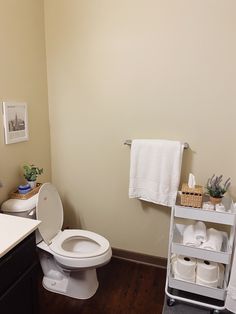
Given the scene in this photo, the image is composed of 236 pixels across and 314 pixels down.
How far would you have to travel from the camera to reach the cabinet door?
3.62 feet

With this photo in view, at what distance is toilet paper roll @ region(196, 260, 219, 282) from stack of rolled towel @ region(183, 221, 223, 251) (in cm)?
15

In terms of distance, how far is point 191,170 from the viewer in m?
1.88

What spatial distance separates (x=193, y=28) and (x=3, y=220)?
1.72m

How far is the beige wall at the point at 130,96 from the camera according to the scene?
1692 millimetres

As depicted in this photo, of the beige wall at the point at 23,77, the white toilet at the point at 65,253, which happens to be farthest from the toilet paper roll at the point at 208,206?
the beige wall at the point at 23,77

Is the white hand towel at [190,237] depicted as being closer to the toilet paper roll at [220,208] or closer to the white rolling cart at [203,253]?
the white rolling cart at [203,253]

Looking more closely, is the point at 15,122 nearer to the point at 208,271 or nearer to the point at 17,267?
the point at 17,267

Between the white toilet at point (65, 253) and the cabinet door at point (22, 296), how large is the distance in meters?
0.35

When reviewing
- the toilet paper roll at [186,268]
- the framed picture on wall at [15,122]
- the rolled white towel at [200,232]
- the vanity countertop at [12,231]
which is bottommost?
the toilet paper roll at [186,268]

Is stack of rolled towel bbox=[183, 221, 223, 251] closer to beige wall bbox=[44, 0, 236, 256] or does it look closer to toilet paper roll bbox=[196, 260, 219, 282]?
toilet paper roll bbox=[196, 260, 219, 282]

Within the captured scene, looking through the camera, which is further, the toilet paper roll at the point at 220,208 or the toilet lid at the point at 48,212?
the toilet lid at the point at 48,212

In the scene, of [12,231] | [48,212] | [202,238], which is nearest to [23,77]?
[48,212]

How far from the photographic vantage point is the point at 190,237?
1.63m

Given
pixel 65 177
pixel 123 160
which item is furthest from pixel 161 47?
pixel 65 177
